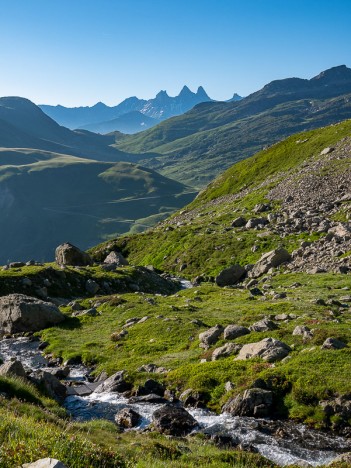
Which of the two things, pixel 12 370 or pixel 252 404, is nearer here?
pixel 252 404

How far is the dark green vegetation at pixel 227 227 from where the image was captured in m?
75.0

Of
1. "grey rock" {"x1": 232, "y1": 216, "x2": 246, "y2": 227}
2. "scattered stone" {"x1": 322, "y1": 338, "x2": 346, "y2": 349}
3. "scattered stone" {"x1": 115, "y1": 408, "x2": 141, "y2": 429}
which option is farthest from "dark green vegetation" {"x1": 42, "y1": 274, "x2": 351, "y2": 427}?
"grey rock" {"x1": 232, "y1": 216, "x2": 246, "y2": 227}

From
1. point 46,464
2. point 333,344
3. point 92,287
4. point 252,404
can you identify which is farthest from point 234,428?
point 92,287

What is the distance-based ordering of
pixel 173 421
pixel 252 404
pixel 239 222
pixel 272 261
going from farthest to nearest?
pixel 239 222 < pixel 272 261 < pixel 252 404 < pixel 173 421

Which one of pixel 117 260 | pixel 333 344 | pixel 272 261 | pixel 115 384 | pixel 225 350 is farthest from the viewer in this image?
pixel 117 260

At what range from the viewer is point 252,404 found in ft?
78.0

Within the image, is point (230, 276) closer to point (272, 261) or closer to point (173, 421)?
point (272, 261)

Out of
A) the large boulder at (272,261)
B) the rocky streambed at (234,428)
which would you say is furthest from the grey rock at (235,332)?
the large boulder at (272,261)

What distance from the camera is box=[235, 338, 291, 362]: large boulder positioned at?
91.2 ft

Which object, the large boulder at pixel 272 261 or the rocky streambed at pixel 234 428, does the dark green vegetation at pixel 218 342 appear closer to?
the rocky streambed at pixel 234 428

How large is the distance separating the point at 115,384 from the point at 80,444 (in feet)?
58.3

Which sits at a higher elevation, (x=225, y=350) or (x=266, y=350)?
(x=266, y=350)

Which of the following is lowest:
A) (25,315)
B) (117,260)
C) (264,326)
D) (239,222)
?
(117,260)

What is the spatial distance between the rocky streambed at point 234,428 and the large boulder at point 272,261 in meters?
38.1
